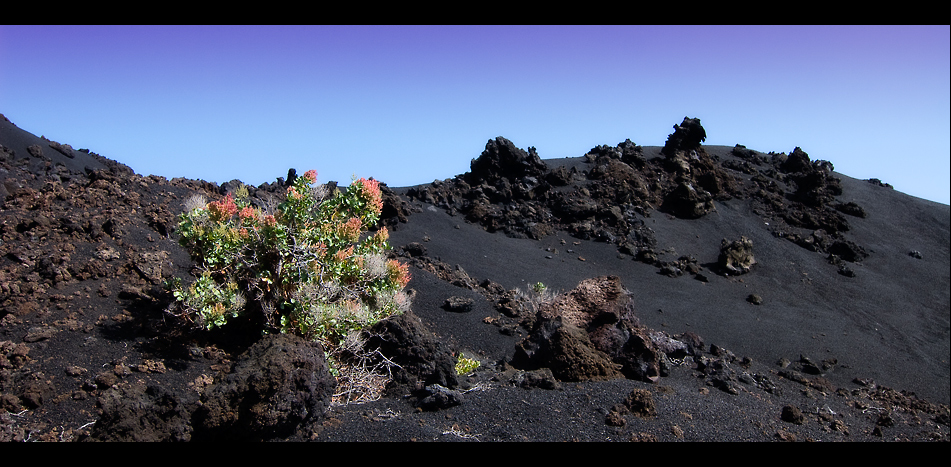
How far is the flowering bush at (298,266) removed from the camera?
587cm

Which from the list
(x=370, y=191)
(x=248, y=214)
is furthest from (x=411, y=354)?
(x=248, y=214)

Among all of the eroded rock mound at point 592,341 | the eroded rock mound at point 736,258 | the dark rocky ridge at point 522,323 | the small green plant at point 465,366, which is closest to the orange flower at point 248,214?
the dark rocky ridge at point 522,323

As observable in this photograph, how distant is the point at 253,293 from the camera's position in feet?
21.1

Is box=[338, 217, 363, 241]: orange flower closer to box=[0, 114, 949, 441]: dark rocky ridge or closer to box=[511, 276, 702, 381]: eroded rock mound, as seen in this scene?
box=[0, 114, 949, 441]: dark rocky ridge

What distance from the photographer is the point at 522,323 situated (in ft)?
31.3

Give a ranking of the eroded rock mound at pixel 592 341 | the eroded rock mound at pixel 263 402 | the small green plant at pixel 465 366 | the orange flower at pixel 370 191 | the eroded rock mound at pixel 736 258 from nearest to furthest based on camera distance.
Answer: the eroded rock mound at pixel 263 402 < the eroded rock mound at pixel 592 341 < the orange flower at pixel 370 191 < the small green plant at pixel 465 366 < the eroded rock mound at pixel 736 258

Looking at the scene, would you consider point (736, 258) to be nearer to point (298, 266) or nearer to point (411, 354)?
point (411, 354)

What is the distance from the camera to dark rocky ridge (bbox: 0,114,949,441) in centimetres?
475

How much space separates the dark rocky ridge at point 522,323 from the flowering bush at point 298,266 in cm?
51

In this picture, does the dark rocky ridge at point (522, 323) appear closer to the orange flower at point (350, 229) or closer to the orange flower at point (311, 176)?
the orange flower at point (350, 229)

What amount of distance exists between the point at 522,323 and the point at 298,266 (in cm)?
446

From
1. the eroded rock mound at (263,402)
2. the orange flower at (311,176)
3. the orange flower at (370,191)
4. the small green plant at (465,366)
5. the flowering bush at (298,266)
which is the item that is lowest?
the small green plant at (465,366)

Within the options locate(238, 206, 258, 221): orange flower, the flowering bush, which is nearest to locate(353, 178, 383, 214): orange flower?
the flowering bush
